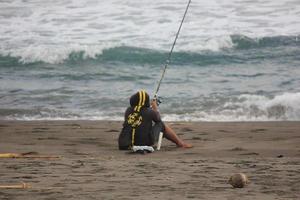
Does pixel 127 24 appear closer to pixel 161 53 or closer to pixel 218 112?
pixel 161 53

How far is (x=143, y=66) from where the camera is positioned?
647 inches

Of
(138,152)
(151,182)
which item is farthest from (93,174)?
(138,152)

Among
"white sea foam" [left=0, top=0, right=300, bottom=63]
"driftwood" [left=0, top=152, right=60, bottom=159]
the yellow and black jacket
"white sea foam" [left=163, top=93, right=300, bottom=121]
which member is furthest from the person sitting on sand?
"white sea foam" [left=0, top=0, right=300, bottom=63]

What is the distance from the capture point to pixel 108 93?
1348cm

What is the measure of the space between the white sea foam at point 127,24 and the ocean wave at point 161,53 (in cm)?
4

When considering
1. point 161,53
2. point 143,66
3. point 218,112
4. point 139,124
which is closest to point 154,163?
point 139,124

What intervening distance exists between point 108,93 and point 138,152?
548cm

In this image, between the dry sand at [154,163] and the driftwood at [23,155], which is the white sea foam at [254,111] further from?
the driftwood at [23,155]

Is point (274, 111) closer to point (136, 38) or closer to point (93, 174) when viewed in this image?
point (93, 174)

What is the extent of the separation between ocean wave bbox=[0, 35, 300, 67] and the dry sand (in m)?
5.99

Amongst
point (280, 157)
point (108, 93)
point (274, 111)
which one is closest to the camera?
point (280, 157)

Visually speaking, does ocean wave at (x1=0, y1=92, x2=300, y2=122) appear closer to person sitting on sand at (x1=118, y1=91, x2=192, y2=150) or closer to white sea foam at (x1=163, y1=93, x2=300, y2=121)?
white sea foam at (x1=163, y1=93, x2=300, y2=121)

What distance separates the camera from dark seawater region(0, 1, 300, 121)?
12.1 meters

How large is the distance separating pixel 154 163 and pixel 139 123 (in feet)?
4.41
